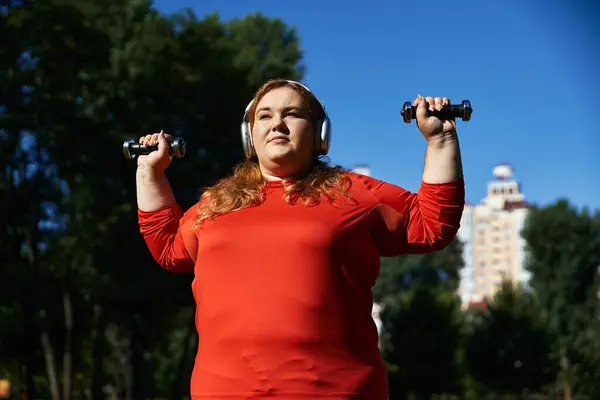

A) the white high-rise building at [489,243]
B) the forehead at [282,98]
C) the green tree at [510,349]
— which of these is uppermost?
the white high-rise building at [489,243]

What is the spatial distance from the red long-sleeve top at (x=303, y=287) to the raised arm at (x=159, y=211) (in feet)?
1.01

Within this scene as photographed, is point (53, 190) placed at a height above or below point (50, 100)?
below

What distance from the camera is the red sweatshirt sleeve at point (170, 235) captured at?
3154mm

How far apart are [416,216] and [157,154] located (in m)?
1.02

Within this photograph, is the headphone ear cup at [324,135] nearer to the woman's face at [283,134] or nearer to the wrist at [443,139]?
the woman's face at [283,134]

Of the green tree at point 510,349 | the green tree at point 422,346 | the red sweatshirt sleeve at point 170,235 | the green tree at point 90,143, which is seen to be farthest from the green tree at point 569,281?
the red sweatshirt sleeve at point 170,235

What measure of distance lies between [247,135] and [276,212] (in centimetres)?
45

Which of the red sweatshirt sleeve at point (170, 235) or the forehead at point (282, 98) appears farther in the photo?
the red sweatshirt sleeve at point (170, 235)

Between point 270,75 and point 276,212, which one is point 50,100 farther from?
point 276,212

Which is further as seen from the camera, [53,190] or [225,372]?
[53,190]

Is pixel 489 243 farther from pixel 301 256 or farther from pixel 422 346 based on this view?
pixel 301 256

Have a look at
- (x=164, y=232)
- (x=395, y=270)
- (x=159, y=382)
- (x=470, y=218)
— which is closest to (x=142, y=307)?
(x=164, y=232)

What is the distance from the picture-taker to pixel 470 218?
15238cm

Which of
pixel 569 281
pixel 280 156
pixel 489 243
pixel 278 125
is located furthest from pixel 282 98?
pixel 489 243
